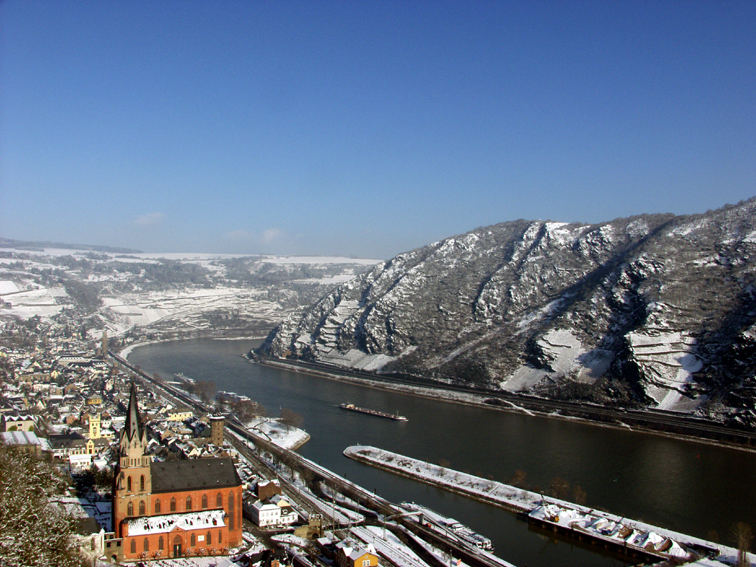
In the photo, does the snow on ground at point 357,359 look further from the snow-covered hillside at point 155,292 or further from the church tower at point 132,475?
the church tower at point 132,475

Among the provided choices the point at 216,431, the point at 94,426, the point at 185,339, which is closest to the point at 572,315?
the point at 216,431

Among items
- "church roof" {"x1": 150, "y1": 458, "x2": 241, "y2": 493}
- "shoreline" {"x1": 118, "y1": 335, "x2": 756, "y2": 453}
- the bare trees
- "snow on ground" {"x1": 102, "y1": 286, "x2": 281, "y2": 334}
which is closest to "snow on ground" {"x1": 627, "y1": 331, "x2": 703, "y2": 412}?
"shoreline" {"x1": 118, "y1": 335, "x2": 756, "y2": 453}

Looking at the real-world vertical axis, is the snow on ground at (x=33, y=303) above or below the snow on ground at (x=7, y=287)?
below

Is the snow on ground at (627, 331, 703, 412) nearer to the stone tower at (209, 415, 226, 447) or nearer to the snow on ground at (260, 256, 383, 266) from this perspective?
the stone tower at (209, 415, 226, 447)

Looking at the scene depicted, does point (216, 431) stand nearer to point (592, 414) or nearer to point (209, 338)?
point (592, 414)

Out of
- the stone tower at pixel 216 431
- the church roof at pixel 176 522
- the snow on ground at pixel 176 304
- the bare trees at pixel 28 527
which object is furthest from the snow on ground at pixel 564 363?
the snow on ground at pixel 176 304

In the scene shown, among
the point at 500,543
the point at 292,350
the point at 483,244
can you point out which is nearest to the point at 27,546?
the point at 500,543
